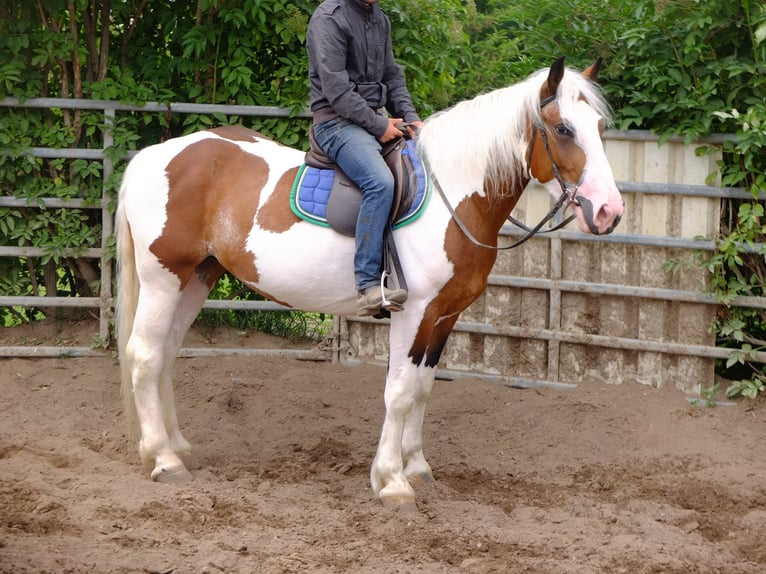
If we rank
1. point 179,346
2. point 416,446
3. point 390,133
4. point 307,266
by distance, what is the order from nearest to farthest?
1. point 390,133
2. point 307,266
3. point 416,446
4. point 179,346

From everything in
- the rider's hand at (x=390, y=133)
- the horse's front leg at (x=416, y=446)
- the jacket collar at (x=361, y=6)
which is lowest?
the horse's front leg at (x=416, y=446)

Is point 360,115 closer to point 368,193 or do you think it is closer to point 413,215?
point 368,193

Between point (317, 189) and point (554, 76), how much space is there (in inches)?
55.7

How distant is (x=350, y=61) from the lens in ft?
16.9

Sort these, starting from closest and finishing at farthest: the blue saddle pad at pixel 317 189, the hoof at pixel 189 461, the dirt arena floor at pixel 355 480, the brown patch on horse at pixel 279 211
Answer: the dirt arena floor at pixel 355 480, the blue saddle pad at pixel 317 189, the brown patch on horse at pixel 279 211, the hoof at pixel 189 461

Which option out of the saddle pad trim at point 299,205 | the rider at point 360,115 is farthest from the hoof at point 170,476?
the saddle pad trim at point 299,205

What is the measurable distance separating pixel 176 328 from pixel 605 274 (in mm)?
3091

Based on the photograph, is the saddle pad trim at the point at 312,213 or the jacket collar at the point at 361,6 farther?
the jacket collar at the point at 361,6

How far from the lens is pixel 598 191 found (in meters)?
4.44

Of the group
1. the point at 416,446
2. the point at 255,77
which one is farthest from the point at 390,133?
the point at 255,77

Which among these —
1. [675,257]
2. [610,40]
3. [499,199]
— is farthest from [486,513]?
[610,40]

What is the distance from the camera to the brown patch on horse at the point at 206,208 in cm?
534

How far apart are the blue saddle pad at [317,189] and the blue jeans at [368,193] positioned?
187 millimetres

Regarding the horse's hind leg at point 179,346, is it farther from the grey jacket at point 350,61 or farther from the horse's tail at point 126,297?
the grey jacket at point 350,61
